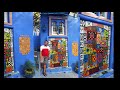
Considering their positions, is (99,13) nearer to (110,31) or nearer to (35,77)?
(110,31)

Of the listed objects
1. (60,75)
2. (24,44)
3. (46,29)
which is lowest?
(60,75)

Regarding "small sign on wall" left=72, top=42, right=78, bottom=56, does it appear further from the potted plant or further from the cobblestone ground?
the potted plant

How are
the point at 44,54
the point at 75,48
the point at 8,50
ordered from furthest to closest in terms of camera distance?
the point at 75,48 → the point at 44,54 → the point at 8,50

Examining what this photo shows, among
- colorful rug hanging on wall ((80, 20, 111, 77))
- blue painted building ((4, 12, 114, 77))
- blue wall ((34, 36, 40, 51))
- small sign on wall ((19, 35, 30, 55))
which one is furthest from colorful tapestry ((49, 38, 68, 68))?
small sign on wall ((19, 35, 30, 55))

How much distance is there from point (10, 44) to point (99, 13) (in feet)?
8.33

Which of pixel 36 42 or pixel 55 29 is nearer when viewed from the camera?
pixel 36 42

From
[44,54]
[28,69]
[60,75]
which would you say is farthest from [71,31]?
[28,69]

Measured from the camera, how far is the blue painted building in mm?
7102

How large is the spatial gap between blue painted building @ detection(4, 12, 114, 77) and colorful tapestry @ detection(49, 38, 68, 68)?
0.05m

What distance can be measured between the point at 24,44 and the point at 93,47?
1.88 meters

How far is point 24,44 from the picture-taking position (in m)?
7.18

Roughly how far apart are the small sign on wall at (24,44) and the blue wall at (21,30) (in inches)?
3.1

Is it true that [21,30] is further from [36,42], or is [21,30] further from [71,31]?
[71,31]
